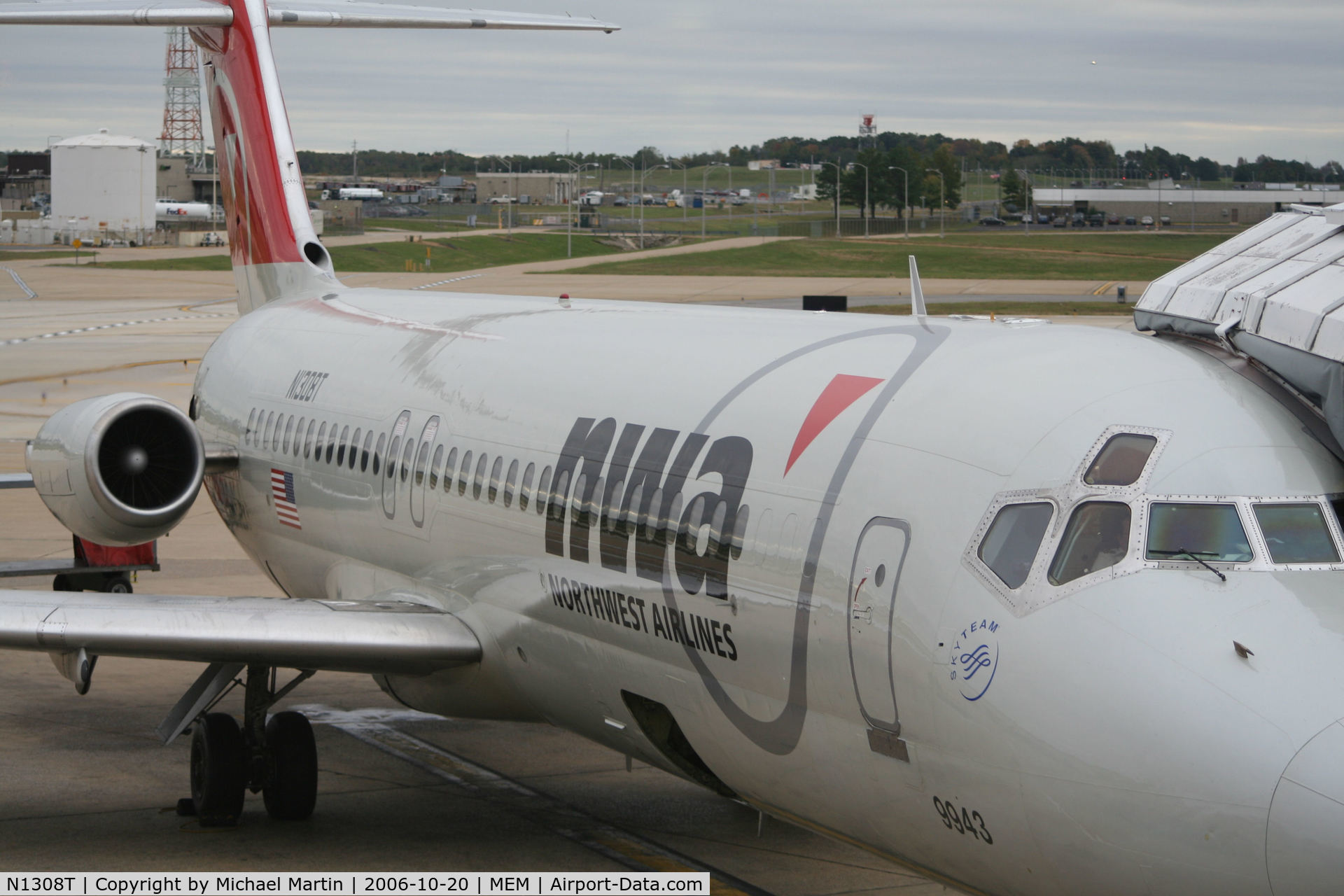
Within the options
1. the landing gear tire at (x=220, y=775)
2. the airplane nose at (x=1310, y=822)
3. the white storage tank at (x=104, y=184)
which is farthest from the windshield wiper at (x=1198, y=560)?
the white storage tank at (x=104, y=184)

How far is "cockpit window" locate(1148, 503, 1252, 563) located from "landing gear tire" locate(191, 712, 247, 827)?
7706mm

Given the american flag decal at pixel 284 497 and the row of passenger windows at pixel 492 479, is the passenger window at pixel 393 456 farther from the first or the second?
the american flag decal at pixel 284 497

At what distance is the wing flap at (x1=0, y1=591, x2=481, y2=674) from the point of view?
9844 mm

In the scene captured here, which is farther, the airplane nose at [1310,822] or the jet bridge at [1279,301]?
the jet bridge at [1279,301]

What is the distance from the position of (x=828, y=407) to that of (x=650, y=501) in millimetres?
1379

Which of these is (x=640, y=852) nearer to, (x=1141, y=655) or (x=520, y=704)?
(x=520, y=704)

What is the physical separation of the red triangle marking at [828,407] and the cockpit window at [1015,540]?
1.47 m

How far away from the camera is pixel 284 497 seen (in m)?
14.2

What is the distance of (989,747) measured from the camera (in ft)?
20.1

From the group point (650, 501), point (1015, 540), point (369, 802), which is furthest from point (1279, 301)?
point (369, 802)

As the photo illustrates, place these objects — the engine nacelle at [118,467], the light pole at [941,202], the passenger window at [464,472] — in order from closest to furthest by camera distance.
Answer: the passenger window at [464,472] < the engine nacelle at [118,467] < the light pole at [941,202]

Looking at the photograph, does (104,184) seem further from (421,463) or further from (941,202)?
(421,463)

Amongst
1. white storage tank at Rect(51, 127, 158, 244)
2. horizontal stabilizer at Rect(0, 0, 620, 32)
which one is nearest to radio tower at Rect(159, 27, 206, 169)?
white storage tank at Rect(51, 127, 158, 244)

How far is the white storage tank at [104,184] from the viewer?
10962cm
